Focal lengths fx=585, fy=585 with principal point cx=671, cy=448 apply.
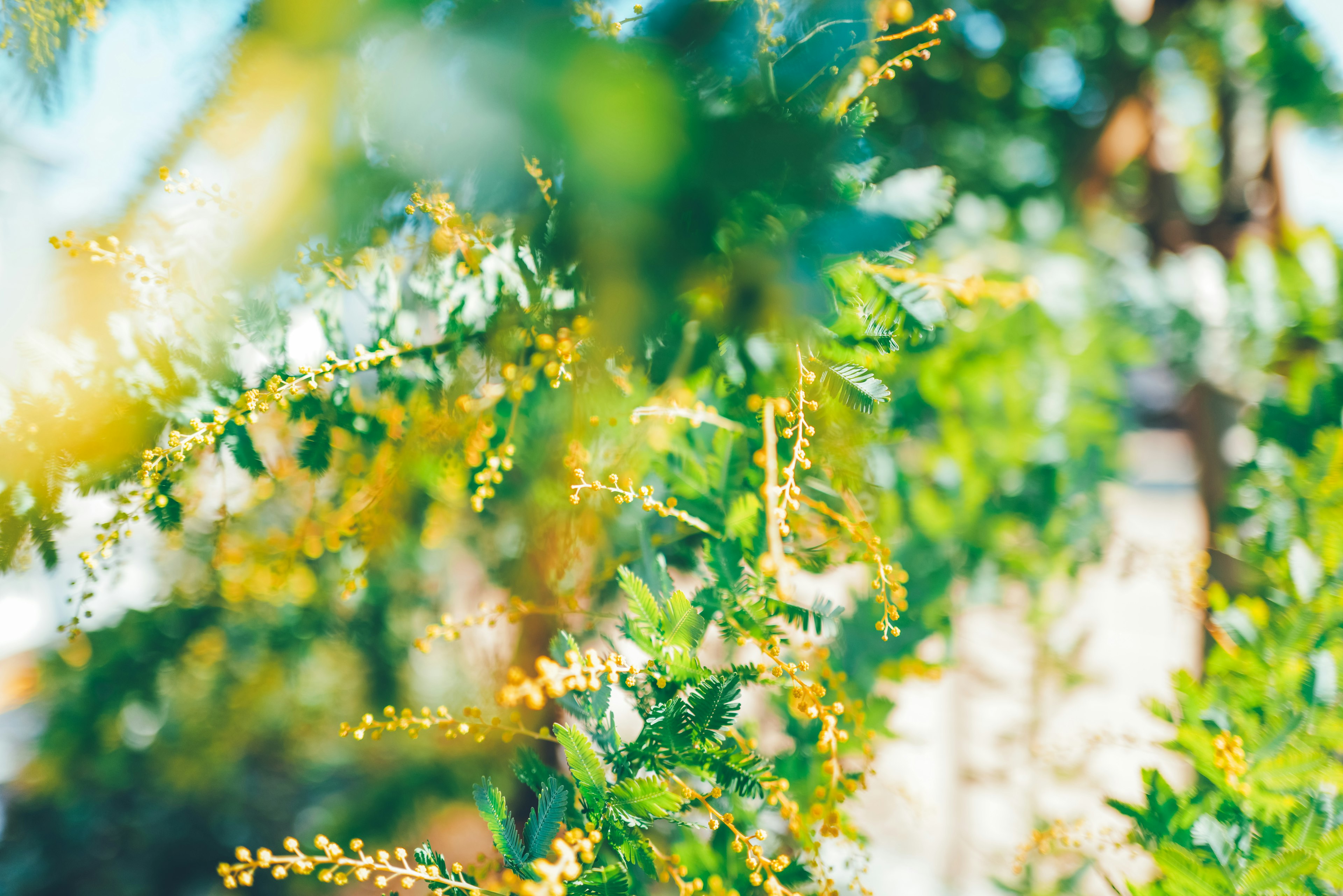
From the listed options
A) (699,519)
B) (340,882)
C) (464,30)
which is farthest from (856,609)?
(464,30)

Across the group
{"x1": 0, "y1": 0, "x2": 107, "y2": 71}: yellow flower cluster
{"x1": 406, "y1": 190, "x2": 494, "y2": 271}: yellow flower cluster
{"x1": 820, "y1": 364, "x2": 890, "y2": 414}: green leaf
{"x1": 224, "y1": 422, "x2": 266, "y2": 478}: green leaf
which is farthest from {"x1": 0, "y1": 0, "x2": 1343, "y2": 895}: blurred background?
{"x1": 406, "y1": 190, "x2": 494, "y2": 271}: yellow flower cluster

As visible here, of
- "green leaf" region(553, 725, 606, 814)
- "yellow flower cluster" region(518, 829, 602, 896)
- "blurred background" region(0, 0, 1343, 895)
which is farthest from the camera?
"blurred background" region(0, 0, 1343, 895)

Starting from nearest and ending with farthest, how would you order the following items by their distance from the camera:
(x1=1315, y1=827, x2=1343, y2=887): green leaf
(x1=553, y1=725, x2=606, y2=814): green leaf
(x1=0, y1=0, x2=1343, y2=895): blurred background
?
1. (x1=553, y1=725, x2=606, y2=814): green leaf
2. (x1=1315, y1=827, x2=1343, y2=887): green leaf
3. (x1=0, y1=0, x2=1343, y2=895): blurred background

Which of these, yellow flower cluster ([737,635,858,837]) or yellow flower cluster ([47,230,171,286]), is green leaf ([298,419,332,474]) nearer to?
yellow flower cluster ([47,230,171,286])

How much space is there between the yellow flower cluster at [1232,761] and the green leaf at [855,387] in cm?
57

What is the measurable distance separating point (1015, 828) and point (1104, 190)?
2059mm

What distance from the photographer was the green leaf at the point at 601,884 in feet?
1.55

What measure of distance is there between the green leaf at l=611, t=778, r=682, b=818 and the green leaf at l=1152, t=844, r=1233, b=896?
1.76ft

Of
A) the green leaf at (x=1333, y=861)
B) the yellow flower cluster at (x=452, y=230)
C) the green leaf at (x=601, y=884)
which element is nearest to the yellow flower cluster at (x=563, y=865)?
the green leaf at (x=601, y=884)

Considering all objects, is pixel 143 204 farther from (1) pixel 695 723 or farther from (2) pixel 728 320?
(1) pixel 695 723

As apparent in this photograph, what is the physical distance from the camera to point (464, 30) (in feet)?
1.82

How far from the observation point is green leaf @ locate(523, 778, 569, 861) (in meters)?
0.50

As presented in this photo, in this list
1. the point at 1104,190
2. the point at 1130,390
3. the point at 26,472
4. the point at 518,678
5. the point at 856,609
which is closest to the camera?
the point at 518,678

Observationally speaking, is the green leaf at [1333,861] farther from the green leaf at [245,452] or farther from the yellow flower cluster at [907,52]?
the green leaf at [245,452]
